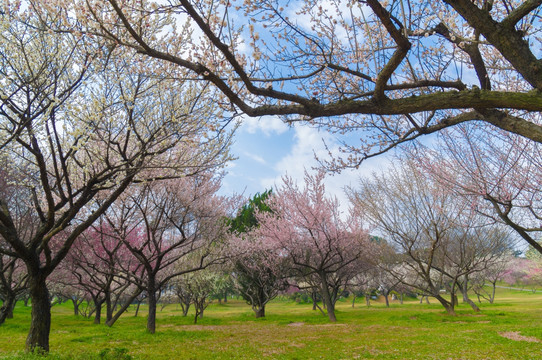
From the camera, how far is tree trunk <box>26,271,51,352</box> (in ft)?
26.0

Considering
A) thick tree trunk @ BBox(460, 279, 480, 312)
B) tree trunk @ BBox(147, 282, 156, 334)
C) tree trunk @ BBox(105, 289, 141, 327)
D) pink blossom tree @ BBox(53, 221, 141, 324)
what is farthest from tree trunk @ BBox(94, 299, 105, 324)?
thick tree trunk @ BBox(460, 279, 480, 312)

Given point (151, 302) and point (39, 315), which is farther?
point (151, 302)

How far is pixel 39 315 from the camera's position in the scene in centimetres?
813

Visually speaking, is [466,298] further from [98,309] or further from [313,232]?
[98,309]

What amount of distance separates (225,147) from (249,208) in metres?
24.9

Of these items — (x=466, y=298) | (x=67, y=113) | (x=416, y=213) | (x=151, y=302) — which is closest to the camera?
(x=67, y=113)

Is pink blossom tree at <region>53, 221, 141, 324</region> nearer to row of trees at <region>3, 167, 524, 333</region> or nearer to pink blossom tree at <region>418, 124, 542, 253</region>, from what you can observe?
row of trees at <region>3, 167, 524, 333</region>

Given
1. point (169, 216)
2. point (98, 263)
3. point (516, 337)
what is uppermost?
point (169, 216)

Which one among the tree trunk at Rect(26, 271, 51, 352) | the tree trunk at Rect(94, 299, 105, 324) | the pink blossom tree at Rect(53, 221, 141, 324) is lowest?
the tree trunk at Rect(94, 299, 105, 324)

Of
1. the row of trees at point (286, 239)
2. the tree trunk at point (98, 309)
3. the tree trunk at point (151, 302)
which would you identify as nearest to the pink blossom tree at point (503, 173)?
the row of trees at point (286, 239)

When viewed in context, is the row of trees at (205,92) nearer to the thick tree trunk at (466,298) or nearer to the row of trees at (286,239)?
the row of trees at (286,239)

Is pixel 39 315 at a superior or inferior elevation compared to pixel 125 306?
superior

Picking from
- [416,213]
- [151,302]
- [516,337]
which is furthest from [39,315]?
[416,213]

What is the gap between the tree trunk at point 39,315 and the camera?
26.0 ft
